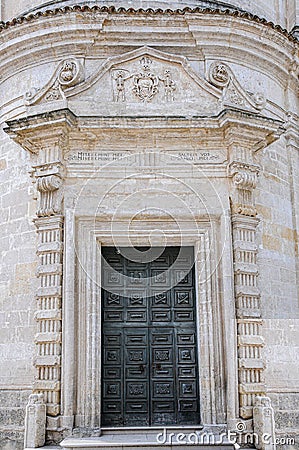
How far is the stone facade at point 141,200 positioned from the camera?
25.3ft

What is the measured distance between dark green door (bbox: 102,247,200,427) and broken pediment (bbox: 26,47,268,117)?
203 centimetres

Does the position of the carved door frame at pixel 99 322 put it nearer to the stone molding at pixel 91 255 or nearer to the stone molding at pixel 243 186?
the stone molding at pixel 91 255

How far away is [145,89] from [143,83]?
10 cm

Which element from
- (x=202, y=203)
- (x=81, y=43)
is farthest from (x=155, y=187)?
(x=81, y=43)

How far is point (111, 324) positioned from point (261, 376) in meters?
2.12

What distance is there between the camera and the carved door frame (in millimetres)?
7625

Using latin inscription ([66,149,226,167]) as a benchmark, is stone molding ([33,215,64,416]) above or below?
below

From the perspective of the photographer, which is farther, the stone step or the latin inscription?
the latin inscription

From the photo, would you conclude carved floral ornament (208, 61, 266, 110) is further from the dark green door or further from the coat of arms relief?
the dark green door

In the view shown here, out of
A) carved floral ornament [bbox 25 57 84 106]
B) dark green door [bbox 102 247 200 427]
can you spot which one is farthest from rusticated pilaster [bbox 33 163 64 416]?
carved floral ornament [bbox 25 57 84 106]

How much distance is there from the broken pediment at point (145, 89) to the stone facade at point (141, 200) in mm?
20

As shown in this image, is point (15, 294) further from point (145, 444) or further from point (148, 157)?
point (145, 444)

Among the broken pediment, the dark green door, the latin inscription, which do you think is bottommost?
the dark green door

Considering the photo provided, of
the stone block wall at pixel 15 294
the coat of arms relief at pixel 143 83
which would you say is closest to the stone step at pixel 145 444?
the stone block wall at pixel 15 294
